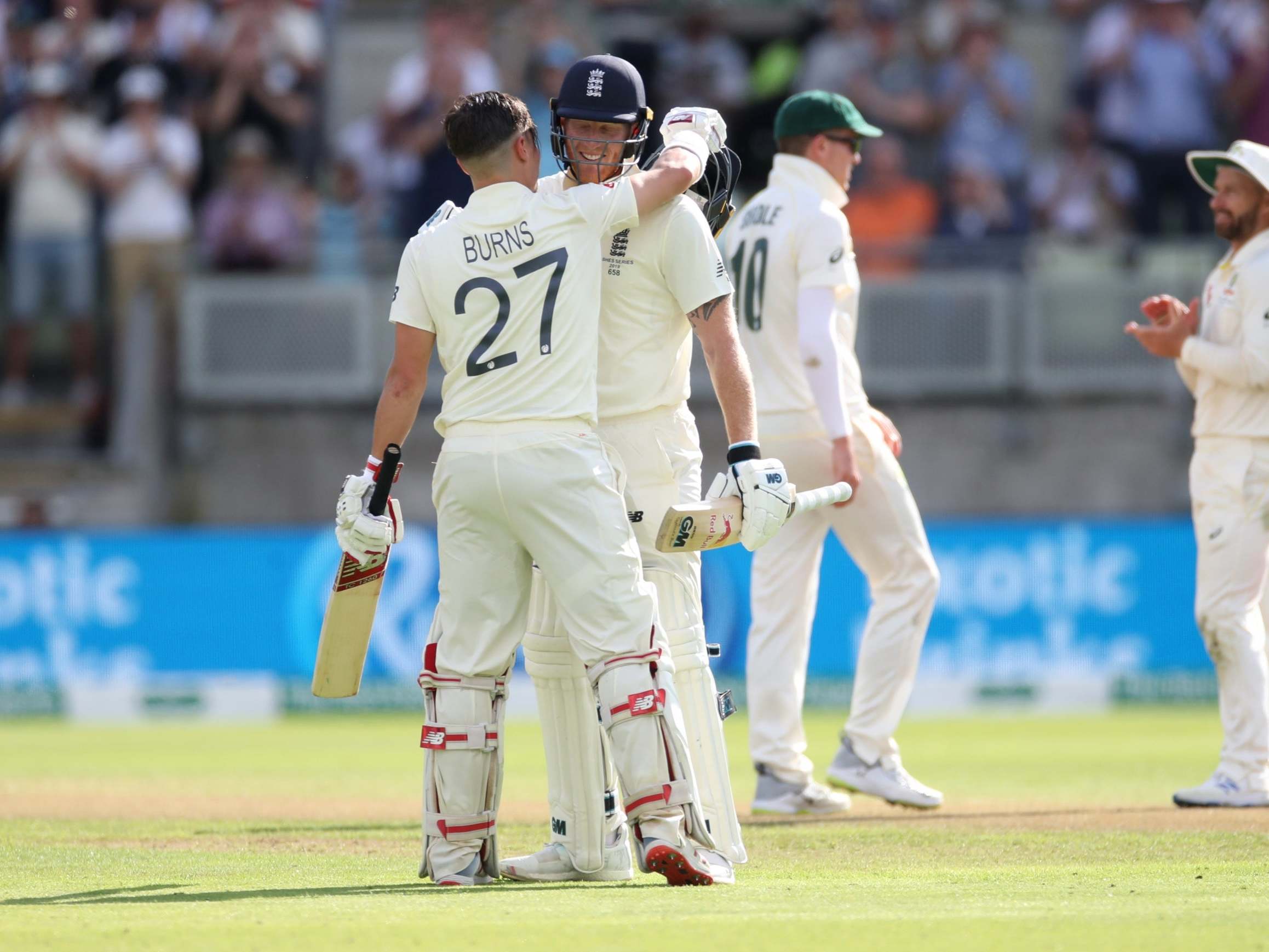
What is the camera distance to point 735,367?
18.3ft

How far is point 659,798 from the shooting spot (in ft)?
17.4

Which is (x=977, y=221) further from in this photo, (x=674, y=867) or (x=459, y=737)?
(x=674, y=867)

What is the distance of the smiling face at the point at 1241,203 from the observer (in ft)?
25.4

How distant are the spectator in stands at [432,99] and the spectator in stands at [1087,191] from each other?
457cm

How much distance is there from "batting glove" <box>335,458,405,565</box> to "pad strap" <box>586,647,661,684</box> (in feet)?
2.18

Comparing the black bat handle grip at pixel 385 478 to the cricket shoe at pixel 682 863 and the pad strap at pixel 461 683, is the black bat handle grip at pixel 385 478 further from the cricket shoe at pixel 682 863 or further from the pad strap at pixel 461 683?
the cricket shoe at pixel 682 863

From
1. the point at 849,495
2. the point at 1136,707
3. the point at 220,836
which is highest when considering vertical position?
the point at 849,495

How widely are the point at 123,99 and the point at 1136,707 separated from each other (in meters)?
8.78

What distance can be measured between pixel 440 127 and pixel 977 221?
13.8 ft

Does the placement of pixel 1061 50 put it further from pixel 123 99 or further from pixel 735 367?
pixel 735 367

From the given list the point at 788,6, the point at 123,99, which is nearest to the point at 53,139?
the point at 123,99

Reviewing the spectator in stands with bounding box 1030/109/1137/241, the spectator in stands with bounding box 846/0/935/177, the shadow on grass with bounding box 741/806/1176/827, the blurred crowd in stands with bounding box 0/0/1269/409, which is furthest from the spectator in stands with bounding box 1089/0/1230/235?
the shadow on grass with bounding box 741/806/1176/827

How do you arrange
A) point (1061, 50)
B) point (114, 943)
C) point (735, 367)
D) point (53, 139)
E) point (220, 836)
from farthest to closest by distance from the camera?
1. point (1061, 50)
2. point (53, 139)
3. point (220, 836)
4. point (735, 367)
5. point (114, 943)

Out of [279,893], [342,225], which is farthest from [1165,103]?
[279,893]
